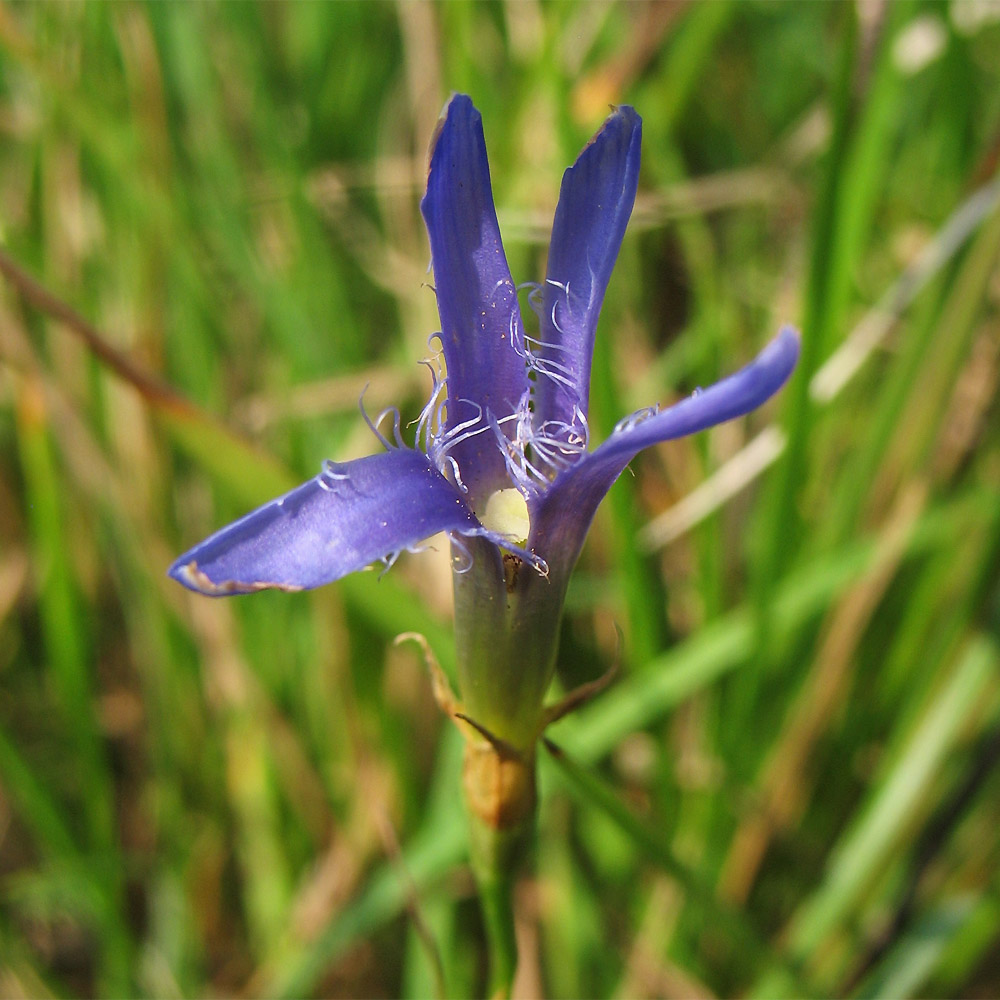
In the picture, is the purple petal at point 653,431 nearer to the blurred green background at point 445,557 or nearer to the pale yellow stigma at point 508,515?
the pale yellow stigma at point 508,515

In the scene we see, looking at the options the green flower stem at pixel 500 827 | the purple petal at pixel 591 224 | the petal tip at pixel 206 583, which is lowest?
the green flower stem at pixel 500 827

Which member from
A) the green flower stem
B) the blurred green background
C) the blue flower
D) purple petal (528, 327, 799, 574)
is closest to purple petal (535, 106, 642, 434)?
the blue flower

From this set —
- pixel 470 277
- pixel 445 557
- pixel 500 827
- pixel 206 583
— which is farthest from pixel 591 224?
pixel 445 557

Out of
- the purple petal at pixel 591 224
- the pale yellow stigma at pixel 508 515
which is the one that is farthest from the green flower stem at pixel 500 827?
the purple petal at pixel 591 224

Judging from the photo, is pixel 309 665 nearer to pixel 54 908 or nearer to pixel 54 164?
pixel 54 908

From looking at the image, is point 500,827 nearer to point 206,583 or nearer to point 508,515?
point 508,515
